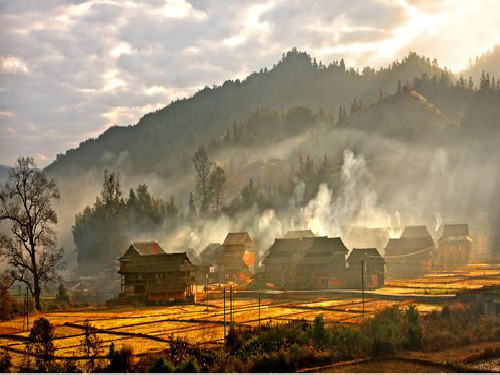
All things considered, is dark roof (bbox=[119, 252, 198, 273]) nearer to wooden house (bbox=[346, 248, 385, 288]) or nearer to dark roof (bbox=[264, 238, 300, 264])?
dark roof (bbox=[264, 238, 300, 264])

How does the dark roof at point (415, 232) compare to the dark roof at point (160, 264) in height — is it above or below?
above

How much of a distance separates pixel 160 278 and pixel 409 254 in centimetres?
5388

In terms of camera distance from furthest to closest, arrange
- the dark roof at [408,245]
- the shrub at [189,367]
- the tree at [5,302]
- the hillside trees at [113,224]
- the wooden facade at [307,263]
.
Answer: the hillside trees at [113,224] < the dark roof at [408,245] < the wooden facade at [307,263] < the tree at [5,302] < the shrub at [189,367]

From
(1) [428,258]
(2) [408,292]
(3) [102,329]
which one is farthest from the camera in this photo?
(1) [428,258]

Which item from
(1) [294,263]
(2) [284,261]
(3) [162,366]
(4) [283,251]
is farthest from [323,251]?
(3) [162,366]

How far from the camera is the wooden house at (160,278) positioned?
252ft

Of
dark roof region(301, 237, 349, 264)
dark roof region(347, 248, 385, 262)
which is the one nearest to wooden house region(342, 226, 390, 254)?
dark roof region(301, 237, 349, 264)

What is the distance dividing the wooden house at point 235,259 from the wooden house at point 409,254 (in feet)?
87.8

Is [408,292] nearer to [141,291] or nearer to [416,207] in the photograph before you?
[141,291]

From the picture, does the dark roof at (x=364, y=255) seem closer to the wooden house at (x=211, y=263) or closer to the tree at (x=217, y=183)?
the wooden house at (x=211, y=263)

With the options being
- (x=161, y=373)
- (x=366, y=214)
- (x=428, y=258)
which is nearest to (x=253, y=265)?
(x=428, y=258)

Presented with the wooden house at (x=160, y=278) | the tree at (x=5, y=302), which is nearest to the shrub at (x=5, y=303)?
the tree at (x=5, y=302)

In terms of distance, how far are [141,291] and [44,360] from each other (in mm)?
43584

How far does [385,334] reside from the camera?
133ft
